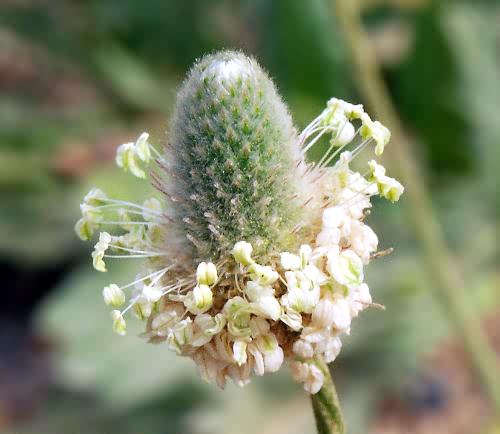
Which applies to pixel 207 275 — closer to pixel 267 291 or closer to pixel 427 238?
pixel 267 291

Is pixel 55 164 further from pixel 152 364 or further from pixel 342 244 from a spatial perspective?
pixel 342 244

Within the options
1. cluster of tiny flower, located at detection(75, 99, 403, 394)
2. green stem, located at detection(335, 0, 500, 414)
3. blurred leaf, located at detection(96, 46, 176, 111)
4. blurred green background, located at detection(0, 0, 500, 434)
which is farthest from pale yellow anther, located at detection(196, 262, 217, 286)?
blurred leaf, located at detection(96, 46, 176, 111)

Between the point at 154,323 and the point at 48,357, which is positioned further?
the point at 48,357

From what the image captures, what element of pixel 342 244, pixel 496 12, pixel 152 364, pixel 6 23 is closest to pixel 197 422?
pixel 152 364

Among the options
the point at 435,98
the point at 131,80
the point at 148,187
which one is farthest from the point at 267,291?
the point at 131,80

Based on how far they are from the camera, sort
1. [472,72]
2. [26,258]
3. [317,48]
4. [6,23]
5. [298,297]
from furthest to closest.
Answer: [6,23]
[26,258]
[472,72]
[317,48]
[298,297]

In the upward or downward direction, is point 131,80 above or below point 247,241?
above

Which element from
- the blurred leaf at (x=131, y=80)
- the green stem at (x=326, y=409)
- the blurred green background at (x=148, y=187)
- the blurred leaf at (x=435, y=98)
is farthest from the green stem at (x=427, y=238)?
the blurred leaf at (x=131, y=80)

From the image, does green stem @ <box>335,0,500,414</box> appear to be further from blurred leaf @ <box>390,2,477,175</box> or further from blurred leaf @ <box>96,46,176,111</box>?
blurred leaf @ <box>96,46,176,111</box>
